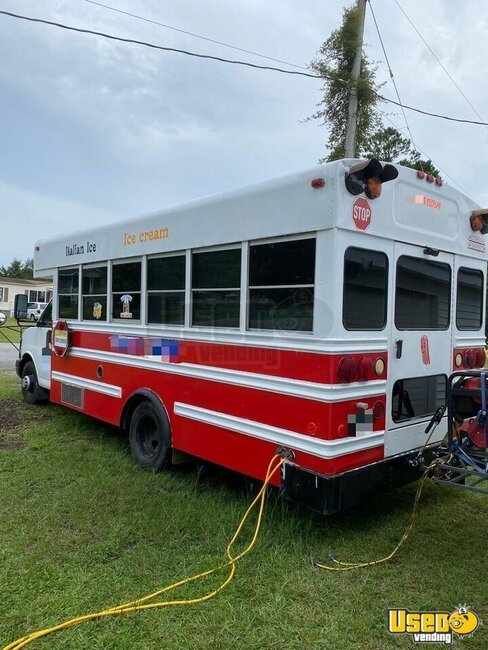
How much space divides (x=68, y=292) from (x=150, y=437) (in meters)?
2.46

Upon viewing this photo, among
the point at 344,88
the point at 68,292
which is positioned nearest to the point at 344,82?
the point at 344,88

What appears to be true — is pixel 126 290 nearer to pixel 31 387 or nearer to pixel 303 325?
pixel 303 325

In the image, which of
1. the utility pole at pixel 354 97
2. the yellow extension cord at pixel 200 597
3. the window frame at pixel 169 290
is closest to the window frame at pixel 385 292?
the yellow extension cord at pixel 200 597

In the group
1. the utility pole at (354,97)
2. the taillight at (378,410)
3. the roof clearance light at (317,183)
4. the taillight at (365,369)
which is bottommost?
the taillight at (378,410)

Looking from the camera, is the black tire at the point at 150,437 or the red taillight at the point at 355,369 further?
the black tire at the point at 150,437

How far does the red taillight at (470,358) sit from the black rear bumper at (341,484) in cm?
133

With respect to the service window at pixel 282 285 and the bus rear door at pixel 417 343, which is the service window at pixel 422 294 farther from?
the service window at pixel 282 285

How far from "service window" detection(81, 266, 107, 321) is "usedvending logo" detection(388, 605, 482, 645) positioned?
13.7 ft

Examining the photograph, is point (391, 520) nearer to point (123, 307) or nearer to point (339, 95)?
point (123, 307)

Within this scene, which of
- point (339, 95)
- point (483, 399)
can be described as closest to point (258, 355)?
point (483, 399)

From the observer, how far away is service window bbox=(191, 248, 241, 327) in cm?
399

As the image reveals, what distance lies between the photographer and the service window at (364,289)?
3.37 m

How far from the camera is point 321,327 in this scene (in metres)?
3.32

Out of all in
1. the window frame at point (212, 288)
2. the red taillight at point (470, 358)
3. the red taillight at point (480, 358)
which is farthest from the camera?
the red taillight at point (480, 358)
